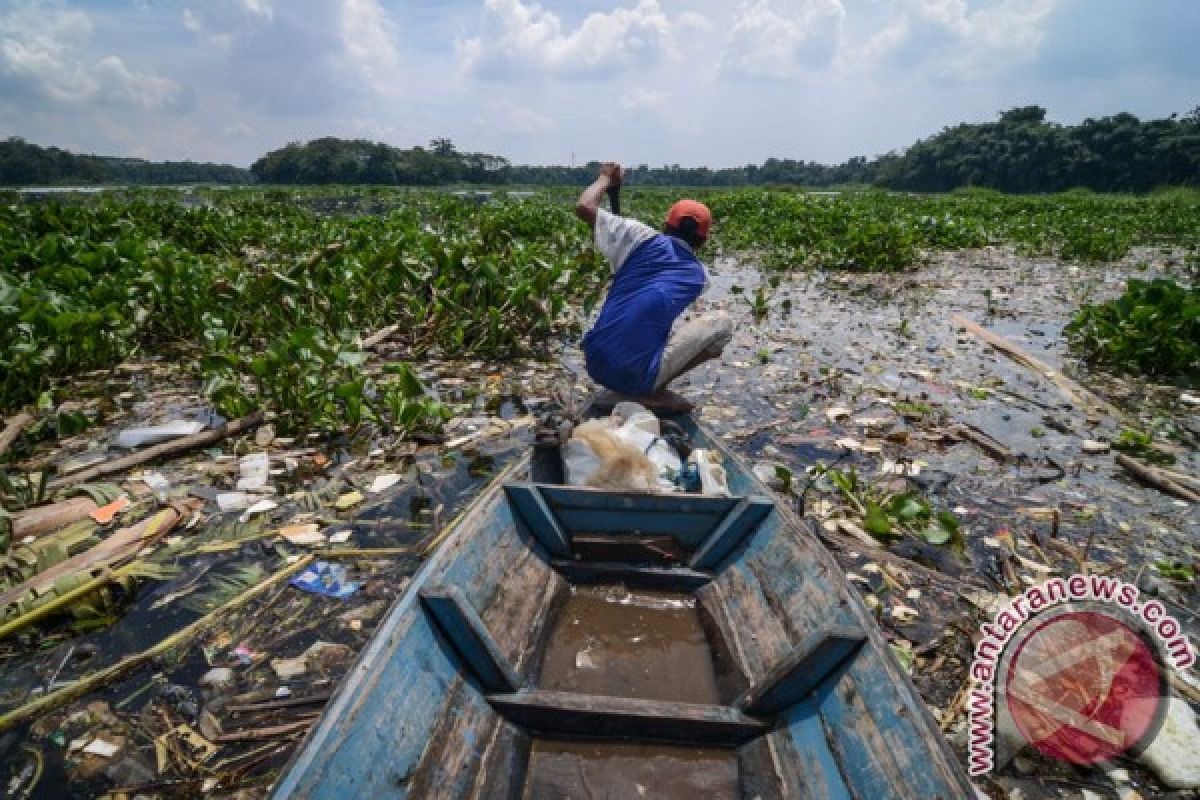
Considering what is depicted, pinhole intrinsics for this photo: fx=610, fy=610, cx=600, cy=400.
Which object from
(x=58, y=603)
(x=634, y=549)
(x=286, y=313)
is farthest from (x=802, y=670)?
(x=286, y=313)

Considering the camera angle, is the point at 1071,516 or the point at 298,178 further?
the point at 298,178

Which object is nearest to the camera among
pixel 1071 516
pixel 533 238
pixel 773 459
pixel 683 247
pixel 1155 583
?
pixel 1155 583

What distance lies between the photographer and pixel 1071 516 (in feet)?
13.0

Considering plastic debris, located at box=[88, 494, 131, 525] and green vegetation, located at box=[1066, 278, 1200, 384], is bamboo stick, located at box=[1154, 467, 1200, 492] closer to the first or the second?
green vegetation, located at box=[1066, 278, 1200, 384]

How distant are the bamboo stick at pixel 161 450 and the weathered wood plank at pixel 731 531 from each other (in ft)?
12.3

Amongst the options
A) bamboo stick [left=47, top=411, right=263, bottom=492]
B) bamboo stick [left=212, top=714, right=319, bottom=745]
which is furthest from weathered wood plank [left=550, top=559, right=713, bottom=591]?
bamboo stick [left=47, top=411, right=263, bottom=492]

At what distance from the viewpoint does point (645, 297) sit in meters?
4.32

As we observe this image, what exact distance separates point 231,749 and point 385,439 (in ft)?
9.34

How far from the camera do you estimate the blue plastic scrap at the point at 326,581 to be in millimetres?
3227

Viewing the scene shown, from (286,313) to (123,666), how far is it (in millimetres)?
4719

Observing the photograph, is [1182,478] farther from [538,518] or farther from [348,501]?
[348,501]

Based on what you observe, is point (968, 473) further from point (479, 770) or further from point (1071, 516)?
point (479, 770)

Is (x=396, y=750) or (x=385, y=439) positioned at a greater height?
(x=396, y=750)

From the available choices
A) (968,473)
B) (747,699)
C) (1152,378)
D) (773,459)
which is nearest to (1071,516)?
(968,473)
